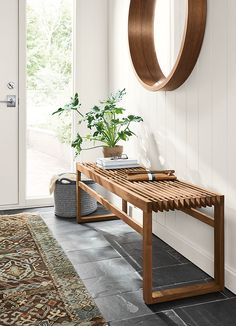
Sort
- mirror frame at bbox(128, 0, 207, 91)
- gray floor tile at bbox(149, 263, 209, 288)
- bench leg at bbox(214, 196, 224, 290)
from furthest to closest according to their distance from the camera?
mirror frame at bbox(128, 0, 207, 91) < gray floor tile at bbox(149, 263, 209, 288) < bench leg at bbox(214, 196, 224, 290)

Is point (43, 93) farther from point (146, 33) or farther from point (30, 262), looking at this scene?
point (30, 262)

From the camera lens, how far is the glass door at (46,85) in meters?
3.50

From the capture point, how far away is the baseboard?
1.92 metres

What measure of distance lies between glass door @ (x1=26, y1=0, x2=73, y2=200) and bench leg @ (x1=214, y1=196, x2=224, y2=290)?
2080mm

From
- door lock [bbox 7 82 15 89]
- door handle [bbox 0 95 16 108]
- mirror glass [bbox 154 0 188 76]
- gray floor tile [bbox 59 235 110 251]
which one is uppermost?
mirror glass [bbox 154 0 188 76]

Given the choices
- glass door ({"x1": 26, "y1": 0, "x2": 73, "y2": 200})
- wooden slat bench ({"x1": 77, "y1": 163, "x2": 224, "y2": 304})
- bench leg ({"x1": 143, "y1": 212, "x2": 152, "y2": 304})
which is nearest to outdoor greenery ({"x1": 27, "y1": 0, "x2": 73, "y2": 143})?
glass door ({"x1": 26, "y1": 0, "x2": 73, "y2": 200})

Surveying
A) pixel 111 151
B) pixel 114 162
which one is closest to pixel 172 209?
pixel 114 162

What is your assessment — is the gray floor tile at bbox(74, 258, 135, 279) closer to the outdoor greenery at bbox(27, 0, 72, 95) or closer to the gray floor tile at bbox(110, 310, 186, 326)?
the gray floor tile at bbox(110, 310, 186, 326)

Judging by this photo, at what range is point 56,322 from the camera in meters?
1.59

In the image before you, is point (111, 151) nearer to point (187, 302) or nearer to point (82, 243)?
point (82, 243)

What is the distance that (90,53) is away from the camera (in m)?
3.62

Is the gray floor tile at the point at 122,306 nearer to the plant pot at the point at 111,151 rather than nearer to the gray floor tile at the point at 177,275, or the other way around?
the gray floor tile at the point at 177,275

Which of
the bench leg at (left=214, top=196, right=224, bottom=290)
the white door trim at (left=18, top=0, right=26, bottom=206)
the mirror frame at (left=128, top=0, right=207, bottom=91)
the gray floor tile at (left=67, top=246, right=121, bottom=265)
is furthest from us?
the white door trim at (left=18, top=0, right=26, bottom=206)

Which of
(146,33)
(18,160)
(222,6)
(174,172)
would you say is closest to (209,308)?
(174,172)
